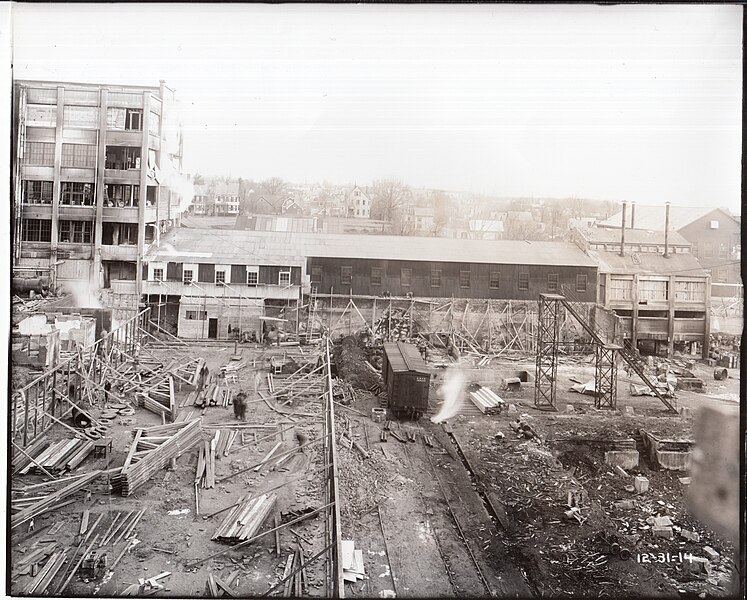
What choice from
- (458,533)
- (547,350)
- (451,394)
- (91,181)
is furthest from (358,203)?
(458,533)

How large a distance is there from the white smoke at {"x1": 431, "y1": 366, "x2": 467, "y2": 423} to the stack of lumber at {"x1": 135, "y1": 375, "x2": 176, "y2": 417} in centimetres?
255

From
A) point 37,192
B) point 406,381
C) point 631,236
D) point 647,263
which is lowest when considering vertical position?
point 406,381

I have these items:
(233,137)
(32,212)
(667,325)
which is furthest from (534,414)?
(32,212)

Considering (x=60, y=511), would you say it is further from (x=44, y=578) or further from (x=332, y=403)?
(x=332, y=403)

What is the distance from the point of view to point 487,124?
510 centimetres

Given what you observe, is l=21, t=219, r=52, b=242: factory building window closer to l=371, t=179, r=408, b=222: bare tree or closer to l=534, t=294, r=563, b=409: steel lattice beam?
l=371, t=179, r=408, b=222: bare tree

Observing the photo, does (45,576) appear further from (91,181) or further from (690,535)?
(690,535)

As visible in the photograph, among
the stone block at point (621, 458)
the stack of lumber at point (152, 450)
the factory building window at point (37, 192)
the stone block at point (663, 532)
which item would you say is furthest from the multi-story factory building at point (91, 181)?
the stone block at point (663, 532)

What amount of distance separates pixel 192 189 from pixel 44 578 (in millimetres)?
3663

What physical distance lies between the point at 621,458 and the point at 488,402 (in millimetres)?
1376

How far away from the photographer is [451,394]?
5406 millimetres

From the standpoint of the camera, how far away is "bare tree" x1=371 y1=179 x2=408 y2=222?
5160 mm

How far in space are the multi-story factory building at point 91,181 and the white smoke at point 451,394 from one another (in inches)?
122

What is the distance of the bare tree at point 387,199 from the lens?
5160 millimetres
